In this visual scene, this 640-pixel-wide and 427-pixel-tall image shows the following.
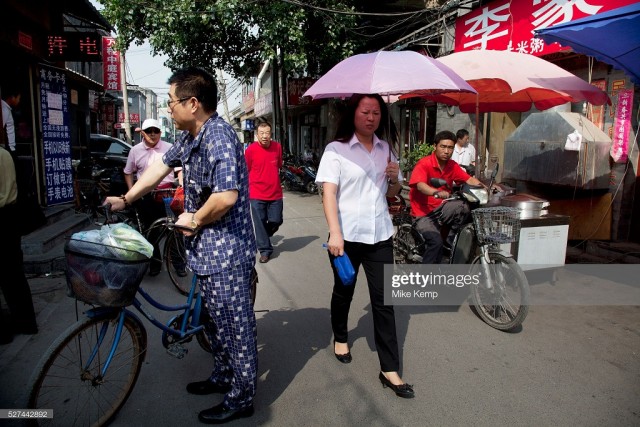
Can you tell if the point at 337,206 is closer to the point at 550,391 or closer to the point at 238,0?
the point at 550,391

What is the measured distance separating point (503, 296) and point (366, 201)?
175 centimetres

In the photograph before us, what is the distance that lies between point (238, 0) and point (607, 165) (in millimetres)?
8504

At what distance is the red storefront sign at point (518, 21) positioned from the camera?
276 inches

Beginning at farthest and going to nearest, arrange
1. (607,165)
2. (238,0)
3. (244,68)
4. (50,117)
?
1. (244,68)
2. (238,0)
3. (50,117)
4. (607,165)

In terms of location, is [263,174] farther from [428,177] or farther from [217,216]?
[217,216]

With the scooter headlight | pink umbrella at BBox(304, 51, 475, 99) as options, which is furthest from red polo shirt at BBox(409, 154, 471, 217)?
pink umbrella at BBox(304, 51, 475, 99)

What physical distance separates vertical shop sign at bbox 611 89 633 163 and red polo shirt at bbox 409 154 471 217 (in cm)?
329

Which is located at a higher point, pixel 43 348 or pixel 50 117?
pixel 50 117

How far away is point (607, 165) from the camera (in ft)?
21.4

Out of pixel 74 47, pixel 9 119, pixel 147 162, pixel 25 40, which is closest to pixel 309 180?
pixel 74 47

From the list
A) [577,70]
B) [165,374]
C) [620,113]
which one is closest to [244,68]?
[577,70]

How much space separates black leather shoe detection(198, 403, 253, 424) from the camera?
103 inches

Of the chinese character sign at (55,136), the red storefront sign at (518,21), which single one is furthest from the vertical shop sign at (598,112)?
the chinese character sign at (55,136)

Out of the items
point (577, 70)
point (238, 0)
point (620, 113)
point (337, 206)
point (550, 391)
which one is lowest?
point (550, 391)
